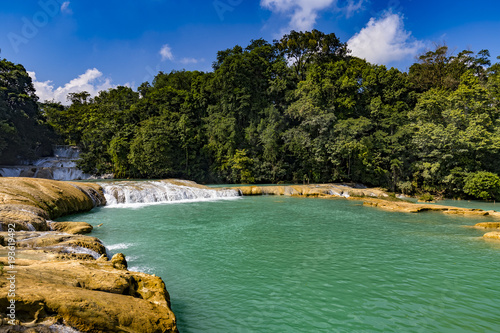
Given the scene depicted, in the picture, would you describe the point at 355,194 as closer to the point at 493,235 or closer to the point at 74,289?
the point at 493,235

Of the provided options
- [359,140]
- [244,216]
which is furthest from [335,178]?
[244,216]

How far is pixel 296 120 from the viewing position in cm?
3469

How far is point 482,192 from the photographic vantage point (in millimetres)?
20484

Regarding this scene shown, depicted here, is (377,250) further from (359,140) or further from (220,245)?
(359,140)

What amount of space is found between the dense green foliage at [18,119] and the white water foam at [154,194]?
19.7 m

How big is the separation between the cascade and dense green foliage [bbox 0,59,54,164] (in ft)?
6.78

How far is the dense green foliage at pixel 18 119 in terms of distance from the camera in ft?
96.5

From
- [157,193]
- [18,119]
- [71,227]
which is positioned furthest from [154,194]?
[18,119]

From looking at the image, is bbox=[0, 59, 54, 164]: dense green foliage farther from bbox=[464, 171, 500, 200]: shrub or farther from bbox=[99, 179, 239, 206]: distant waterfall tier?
bbox=[464, 171, 500, 200]: shrub

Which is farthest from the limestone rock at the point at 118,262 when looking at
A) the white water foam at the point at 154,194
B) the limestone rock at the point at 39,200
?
the white water foam at the point at 154,194

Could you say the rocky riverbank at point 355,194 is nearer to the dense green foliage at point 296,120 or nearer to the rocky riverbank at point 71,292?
the dense green foliage at point 296,120

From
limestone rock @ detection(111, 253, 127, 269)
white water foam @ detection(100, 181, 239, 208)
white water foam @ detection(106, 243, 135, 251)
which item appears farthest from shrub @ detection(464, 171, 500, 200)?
limestone rock @ detection(111, 253, 127, 269)

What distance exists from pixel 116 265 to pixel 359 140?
2913 centimetres

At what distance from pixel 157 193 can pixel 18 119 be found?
2627cm
